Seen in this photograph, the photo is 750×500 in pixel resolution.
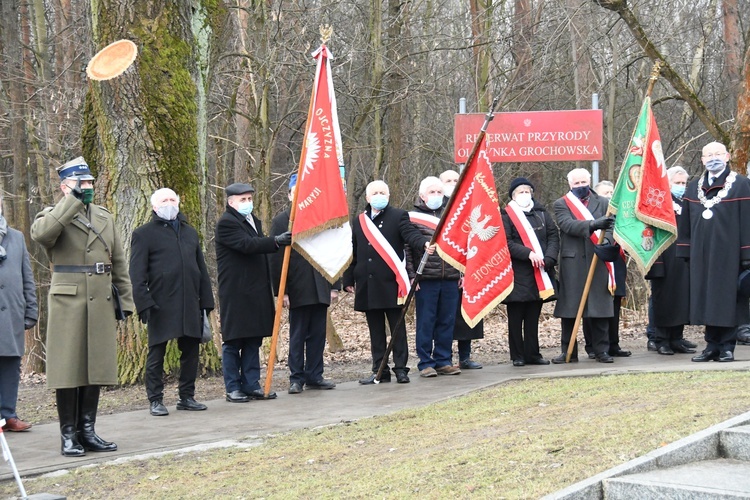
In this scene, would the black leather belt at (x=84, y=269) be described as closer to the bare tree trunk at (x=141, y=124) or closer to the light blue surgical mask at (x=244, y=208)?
the light blue surgical mask at (x=244, y=208)

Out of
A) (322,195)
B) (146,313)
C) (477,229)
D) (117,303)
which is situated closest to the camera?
(117,303)

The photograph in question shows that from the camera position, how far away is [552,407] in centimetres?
819

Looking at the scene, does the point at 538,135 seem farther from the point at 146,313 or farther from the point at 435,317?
the point at 146,313

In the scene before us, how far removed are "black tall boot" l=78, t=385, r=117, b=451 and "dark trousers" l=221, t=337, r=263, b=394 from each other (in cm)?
251

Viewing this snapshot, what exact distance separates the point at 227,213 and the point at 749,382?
515 centimetres

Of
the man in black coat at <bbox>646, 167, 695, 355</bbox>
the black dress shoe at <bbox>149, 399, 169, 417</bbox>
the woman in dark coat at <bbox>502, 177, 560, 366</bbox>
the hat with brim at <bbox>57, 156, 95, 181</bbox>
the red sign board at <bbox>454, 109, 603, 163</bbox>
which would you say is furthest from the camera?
the red sign board at <bbox>454, 109, 603, 163</bbox>

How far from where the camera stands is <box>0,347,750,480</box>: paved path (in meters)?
8.16

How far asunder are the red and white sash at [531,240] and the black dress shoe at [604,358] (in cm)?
98

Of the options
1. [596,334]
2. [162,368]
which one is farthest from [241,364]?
[596,334]

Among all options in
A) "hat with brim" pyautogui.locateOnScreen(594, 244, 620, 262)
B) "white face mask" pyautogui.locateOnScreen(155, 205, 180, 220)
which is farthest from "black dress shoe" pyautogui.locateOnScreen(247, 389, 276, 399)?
"hat with brim" pyautogui.locateOnScreen(594, 244, 620, 262)

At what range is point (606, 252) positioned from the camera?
474 inches

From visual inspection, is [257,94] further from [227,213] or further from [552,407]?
[552,407]

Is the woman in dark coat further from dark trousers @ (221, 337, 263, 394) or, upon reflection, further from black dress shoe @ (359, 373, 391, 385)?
dark trousers @ (221, 337, 263, 394)

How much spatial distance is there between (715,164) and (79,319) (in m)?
6.86
